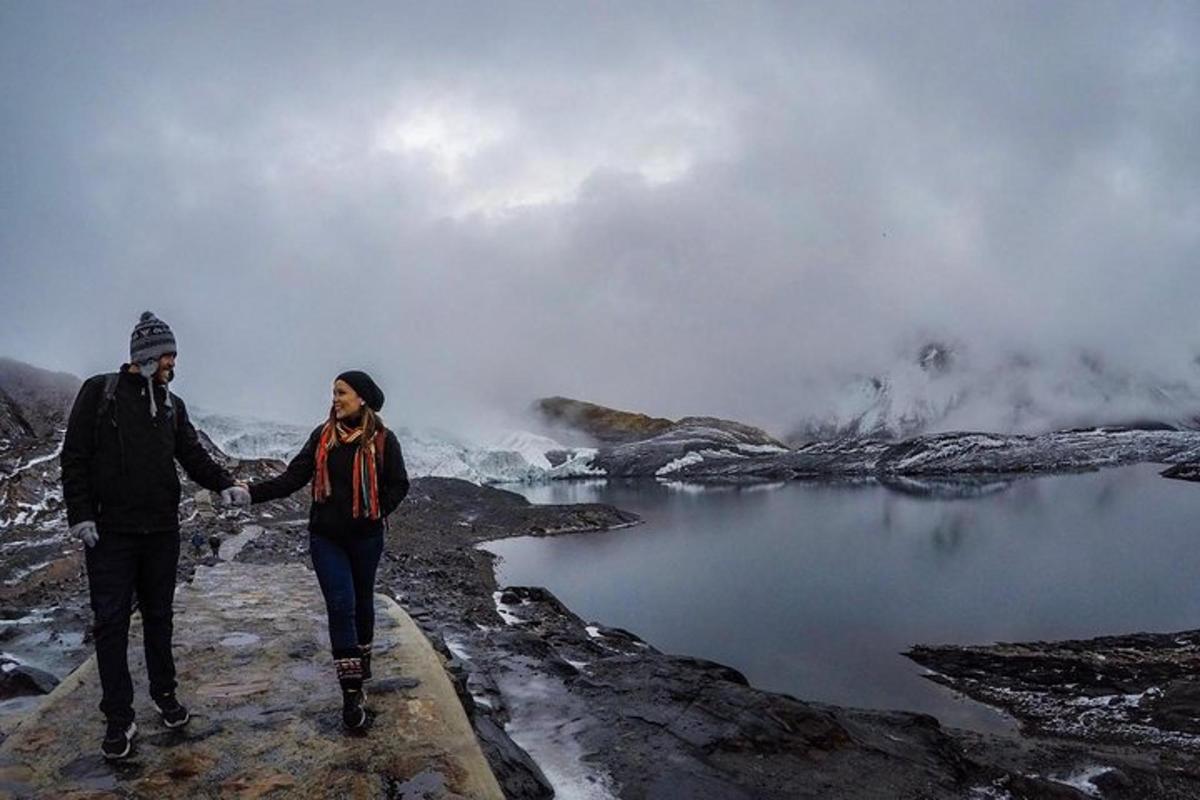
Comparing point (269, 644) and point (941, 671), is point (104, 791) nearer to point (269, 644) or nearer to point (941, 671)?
point (269, 644)

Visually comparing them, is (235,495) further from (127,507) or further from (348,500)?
(348,500)

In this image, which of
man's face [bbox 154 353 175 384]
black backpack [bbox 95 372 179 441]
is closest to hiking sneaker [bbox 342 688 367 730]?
black backpack [bbox 95 372 179 441]

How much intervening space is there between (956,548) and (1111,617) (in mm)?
20727

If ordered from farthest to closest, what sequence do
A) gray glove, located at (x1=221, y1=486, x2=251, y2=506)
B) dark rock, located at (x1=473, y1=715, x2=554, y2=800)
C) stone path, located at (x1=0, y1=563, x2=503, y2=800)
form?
dark rock, located at (x1=473, y1=715, x2=554, y2=800)
gray glove, located at (x1=221, y1=486, x2=251, y2=506)
stone path, located at (x1=0, y1=563, x2=503, y2=800)

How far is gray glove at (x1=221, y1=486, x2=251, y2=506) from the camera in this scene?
5.67m

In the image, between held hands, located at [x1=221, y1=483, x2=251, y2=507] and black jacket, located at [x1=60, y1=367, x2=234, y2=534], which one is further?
held hands, located at [x1=221, y1=483, x2=251, y2=507]

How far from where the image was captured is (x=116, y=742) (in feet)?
15.3

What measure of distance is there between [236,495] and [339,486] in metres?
1.03

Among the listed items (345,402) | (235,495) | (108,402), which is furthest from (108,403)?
(345,402)

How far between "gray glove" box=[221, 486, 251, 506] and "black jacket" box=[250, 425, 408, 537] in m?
0.06

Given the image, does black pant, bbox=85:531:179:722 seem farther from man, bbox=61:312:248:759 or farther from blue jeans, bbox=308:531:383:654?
blue jeans, bbox=308:531:383:654

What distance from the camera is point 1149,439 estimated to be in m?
162

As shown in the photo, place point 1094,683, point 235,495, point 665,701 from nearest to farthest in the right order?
point 235,495 < point 665,701 < point 1094,683

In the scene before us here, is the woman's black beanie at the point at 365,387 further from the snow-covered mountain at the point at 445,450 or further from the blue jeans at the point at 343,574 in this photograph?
the snow-covered mountain at the point at 445,450
